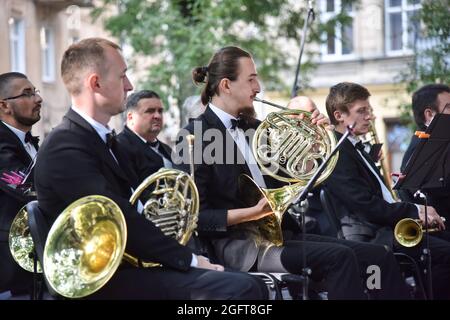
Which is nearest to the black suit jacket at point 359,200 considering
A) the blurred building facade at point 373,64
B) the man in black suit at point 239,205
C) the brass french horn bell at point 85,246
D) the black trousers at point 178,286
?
the man in black suit at point 239,205

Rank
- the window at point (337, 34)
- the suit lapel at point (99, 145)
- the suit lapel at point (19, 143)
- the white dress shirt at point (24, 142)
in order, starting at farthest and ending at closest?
the window at point (337, 34)
the white dress shirt at point (24, 142)
the suit lapel at point (19, 143)
the suit lapel at point (99, 145)

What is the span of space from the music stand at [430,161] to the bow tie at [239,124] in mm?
1092

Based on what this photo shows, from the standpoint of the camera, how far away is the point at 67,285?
149 inches

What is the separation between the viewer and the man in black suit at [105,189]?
403 centimetres

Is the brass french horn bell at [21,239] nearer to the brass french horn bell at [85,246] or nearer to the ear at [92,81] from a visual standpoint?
the ear at [92,81]

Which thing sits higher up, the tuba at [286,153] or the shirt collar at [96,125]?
the shirt collar at [96,125]

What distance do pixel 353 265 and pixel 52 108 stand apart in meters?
18.8

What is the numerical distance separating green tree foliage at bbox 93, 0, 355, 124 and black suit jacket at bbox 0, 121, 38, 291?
6.88 m

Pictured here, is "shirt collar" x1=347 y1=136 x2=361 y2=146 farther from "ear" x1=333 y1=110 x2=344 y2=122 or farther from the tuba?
the tuba

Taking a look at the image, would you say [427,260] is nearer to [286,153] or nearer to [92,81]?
[286,153]

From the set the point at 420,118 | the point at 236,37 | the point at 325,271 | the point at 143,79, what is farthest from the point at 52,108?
the point at 325,271

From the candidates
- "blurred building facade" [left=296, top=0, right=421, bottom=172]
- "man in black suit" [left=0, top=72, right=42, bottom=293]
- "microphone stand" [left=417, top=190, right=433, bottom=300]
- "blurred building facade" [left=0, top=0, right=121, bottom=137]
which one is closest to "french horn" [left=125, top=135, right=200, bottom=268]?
"man in black suit" [left=0, top=72, right=42, bottom=293]

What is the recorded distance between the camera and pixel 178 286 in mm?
4023

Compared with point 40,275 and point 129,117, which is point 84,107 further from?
point 129,117
